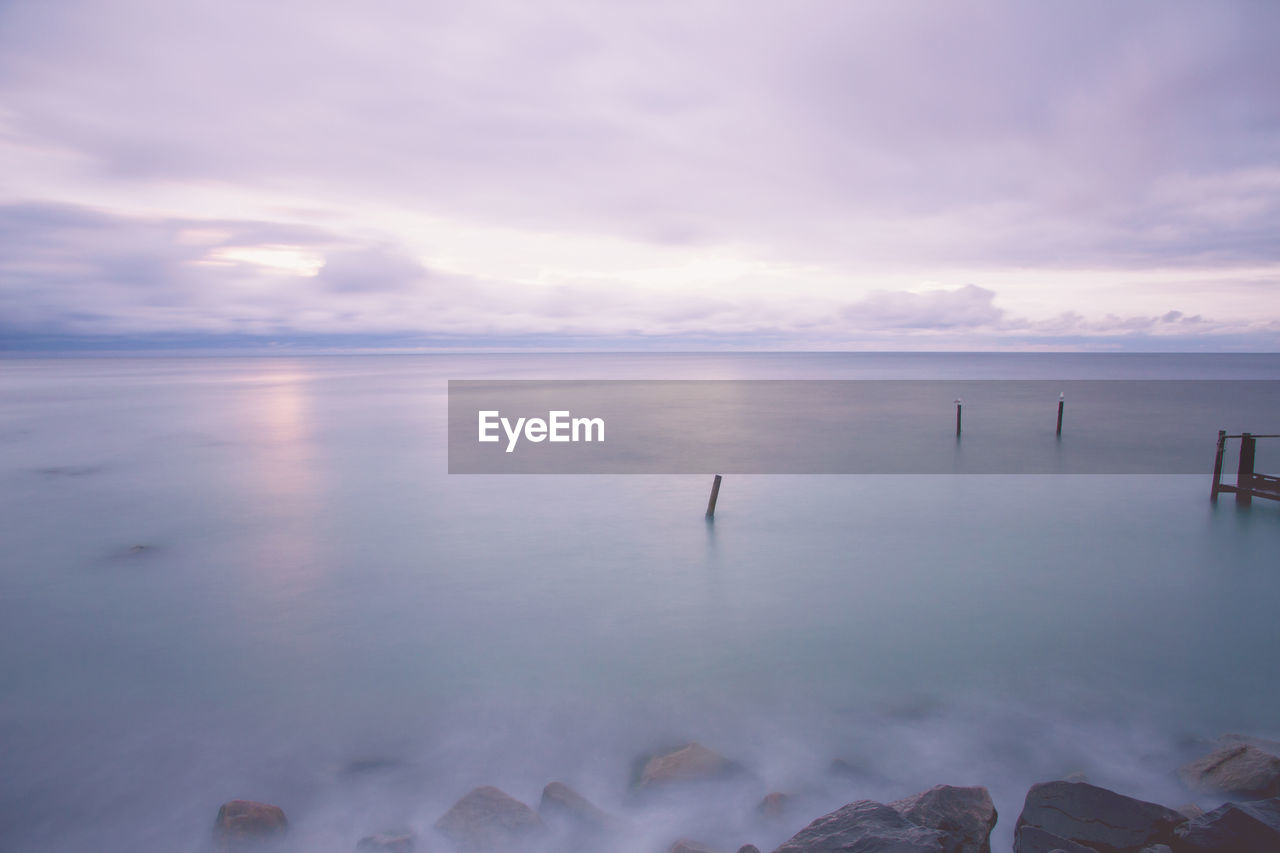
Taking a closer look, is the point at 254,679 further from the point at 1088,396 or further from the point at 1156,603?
the point at 1088,396

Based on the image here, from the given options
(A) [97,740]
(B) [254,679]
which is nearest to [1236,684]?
(B) [254,679]

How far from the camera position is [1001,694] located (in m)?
8.06

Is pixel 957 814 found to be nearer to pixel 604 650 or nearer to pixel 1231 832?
pixel 1231 832

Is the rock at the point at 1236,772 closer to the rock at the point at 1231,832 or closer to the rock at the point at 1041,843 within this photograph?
the rock at the point at 1231,832

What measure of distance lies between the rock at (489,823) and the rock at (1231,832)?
4.67 meters

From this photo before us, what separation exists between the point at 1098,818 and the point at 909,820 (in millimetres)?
1322

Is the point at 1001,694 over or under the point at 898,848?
under

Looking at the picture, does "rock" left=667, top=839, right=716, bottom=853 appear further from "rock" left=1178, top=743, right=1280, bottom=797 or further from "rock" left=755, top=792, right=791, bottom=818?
"rock" left=1178, top=743, right=1280, bottom=797

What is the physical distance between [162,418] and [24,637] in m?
34.9

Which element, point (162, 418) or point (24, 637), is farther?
point (162, 418)

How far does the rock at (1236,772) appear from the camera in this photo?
5.83 m

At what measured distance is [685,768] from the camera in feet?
21.6

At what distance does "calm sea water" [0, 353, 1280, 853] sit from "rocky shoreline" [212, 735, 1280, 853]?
0.24m

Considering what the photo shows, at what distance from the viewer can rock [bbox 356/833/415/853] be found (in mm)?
5663
